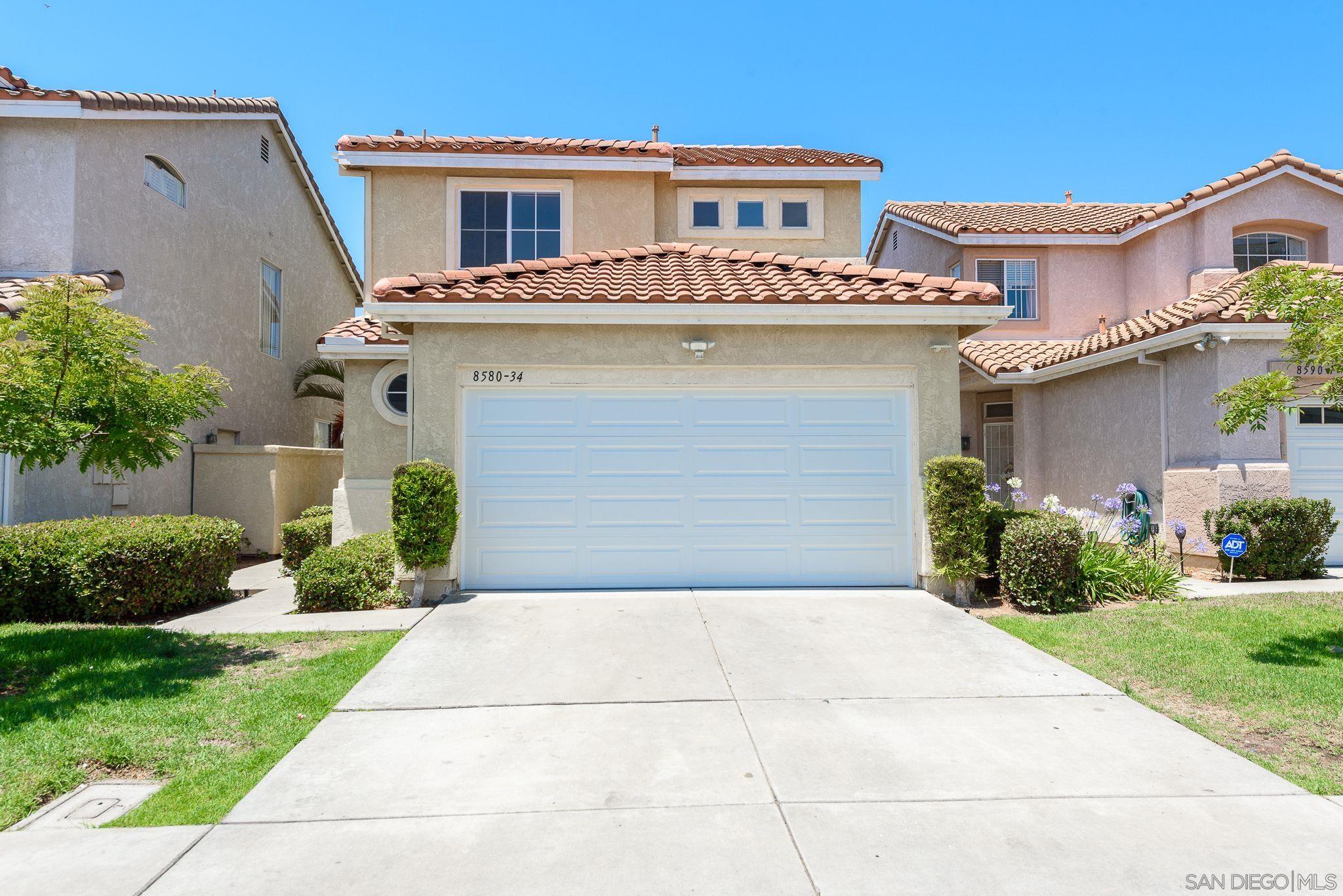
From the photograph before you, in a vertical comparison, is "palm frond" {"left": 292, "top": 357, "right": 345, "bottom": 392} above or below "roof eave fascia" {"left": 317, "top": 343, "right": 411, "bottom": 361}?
above

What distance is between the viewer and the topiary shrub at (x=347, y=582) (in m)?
8.62

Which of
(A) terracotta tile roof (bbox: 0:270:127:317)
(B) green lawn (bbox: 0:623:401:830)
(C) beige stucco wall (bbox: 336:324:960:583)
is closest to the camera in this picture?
(B) green lawn (bbox: 0:623:401:830)

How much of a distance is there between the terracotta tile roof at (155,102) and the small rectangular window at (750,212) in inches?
397

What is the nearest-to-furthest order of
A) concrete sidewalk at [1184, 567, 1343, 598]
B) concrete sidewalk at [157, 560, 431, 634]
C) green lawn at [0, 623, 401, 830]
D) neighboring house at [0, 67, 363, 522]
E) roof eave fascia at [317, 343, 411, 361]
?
green lawn at [0, 623, 401, 830] < concrete sidewalk at [157, 560, 431, 634] < concrete sidewalk at [1184, 567, 1343, 598] < neighboring house at [0, 67, 363, 522] < roof eave fascia at [317, 343, 411, 361]

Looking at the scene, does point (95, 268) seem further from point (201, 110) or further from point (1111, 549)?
point (1111, 549)

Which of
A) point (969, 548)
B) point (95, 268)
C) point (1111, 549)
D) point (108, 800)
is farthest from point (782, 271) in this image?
point (95, 268)

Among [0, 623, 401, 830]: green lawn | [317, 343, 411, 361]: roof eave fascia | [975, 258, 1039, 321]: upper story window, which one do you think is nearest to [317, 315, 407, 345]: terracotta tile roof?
[317, 343, 411, 361]: roof eave fascia

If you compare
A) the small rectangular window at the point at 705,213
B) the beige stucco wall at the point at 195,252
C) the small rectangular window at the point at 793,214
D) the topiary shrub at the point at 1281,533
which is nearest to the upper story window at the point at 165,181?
the beige stucco wall at the point at 195,252

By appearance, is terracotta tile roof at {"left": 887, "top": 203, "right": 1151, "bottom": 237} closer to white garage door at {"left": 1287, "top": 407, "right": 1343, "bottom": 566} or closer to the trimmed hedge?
white garage door at {"left": 1287, "top": 407, "right": 1343, "bottom": 566}

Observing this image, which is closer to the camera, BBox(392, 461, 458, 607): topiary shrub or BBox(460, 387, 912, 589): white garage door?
BBox(392, 461, 458, 607): topiary shrub

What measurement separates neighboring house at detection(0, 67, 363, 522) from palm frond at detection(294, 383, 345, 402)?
0.33 m

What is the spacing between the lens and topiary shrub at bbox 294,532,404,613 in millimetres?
8625

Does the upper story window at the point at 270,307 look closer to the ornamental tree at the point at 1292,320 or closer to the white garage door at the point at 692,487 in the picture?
the white garage door at the point at 692,487

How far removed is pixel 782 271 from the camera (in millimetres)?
10672
